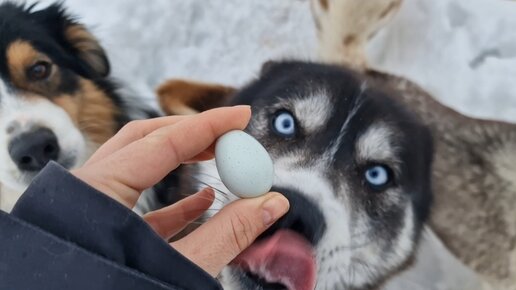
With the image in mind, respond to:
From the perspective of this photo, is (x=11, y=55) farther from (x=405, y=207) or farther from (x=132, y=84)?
(x=405, y=207)

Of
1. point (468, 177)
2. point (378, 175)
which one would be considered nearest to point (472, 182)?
point (468, 177)

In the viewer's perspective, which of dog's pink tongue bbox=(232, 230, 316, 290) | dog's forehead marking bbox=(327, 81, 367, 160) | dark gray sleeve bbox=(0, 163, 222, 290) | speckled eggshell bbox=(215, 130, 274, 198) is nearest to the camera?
dark gray sleeve bbox=(0, 163, 222, 290)

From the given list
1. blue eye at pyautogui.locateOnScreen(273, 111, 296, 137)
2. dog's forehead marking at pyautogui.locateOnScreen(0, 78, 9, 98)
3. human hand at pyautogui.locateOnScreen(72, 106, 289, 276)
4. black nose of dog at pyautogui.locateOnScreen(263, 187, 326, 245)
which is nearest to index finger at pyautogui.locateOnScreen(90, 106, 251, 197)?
human hand at pyautogui.locateOnScreen(72, 106, 289, 276)

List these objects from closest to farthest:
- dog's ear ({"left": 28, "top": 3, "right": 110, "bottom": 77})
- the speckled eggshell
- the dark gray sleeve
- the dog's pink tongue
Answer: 1. the dark gray sleeve
2. the speckled eggshell
3. the dog's pink tongue
4. dog's ear ({"left": 28, "top": 3, "right": 110, "bottom": 77})

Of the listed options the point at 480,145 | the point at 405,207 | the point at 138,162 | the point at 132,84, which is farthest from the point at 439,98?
the point at 138,162

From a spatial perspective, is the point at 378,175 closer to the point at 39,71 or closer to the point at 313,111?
the point at 313,111

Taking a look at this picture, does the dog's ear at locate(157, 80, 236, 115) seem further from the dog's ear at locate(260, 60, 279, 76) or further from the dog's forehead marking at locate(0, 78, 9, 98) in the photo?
the dog's forehead marking at locate(0, 78, 9, 98)

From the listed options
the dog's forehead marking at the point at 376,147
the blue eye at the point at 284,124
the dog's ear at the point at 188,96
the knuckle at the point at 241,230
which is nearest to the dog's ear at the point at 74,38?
the dog's ear at the point at 188,96
